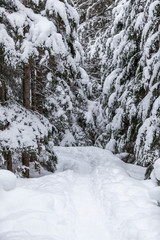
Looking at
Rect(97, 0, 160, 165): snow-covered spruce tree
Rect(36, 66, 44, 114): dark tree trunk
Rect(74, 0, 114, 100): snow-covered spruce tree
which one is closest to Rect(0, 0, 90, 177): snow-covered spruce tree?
Rect(36, 66, 44, 114): dark tree trunk

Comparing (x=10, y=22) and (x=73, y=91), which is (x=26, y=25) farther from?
(x=73, y=91)

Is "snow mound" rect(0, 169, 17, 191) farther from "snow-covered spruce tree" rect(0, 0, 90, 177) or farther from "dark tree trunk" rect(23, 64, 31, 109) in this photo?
"dark tree trunk" rect(23, 64, 31, 109)

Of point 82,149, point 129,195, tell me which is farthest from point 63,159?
point 129,195

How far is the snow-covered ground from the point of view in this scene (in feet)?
13.4

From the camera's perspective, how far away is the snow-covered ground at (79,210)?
409 centimetres

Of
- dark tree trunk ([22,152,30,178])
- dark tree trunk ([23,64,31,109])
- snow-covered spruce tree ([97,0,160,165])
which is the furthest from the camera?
dark tree trunk ([23,64,31,109])

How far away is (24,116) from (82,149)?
7.05 m

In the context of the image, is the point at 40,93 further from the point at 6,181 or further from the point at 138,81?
the point at 6,181

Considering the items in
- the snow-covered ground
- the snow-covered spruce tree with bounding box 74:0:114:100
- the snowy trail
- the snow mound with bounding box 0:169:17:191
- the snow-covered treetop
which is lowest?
the snowy trail

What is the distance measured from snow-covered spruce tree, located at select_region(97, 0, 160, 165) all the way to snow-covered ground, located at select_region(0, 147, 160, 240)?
4.09ft

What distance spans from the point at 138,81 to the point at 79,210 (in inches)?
199

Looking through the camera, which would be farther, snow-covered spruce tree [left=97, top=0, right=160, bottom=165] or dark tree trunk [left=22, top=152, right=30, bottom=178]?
dark tree trunk [left=22, top=152, right=30, bottom=178]

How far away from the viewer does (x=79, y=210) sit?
5.52 metres

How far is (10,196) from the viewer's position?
5.42 metres
